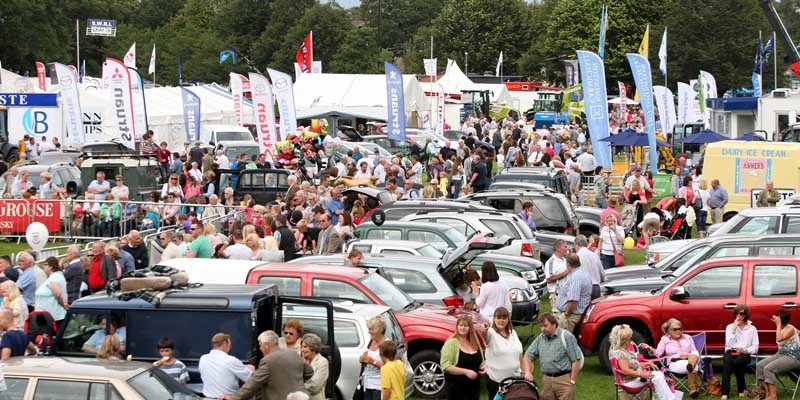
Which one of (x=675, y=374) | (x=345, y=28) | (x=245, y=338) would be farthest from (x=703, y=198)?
(x=345, y=28)

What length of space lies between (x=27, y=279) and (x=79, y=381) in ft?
21.7

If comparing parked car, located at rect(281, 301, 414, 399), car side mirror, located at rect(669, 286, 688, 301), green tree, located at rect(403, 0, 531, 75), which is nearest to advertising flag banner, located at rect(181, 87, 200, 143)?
car side mirror, located at rect(669, 286, 688, 301)

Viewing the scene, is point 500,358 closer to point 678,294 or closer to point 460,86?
point 678,294

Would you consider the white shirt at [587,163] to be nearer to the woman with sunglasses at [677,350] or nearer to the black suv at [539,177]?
the black suv at [539,177]

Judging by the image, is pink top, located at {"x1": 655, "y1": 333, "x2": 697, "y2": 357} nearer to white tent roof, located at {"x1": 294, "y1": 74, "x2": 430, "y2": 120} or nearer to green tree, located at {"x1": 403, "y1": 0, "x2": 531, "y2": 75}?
white tent roof, located at {"x1": 294, "y1": 74, "x2": 430, "y2": 120}

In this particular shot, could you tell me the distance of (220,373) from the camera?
10.8 meters

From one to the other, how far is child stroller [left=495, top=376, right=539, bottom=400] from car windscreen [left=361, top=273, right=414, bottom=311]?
125 inches

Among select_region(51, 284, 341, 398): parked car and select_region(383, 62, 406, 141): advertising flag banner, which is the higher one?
select_region(383, 62, 406, 141): advertising flag banner

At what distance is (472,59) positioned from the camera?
115750mm

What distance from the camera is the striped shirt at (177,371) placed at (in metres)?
11.0

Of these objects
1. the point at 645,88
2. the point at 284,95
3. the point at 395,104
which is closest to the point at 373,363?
the point at 284,95

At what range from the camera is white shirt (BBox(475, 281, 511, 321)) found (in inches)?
574

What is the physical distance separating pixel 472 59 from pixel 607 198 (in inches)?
3416

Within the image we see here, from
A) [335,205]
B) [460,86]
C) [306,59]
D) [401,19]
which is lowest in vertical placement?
[335,205]
